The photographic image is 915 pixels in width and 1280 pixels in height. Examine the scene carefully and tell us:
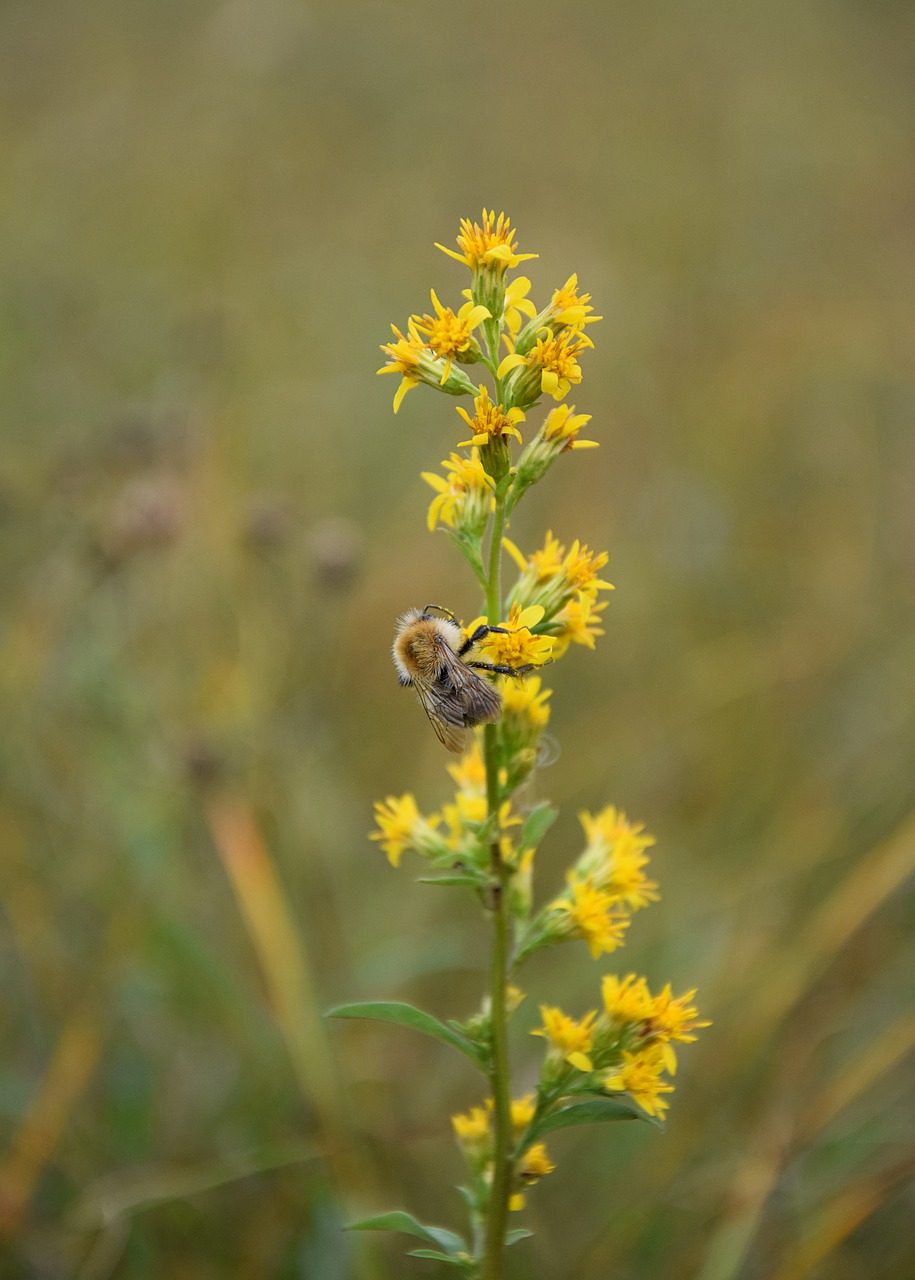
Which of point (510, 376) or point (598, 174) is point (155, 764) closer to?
point (510, 376)

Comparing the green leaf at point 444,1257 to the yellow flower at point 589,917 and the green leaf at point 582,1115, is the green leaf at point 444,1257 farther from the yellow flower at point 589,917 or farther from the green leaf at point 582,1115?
the yellow flower at point 589,917

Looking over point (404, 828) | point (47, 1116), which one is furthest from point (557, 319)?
point (47, 1116)

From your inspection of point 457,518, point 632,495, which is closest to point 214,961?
point 457,518

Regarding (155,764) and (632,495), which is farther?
(632,495)

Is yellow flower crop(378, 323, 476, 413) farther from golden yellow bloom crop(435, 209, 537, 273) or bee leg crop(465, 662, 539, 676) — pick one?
bee leg crop(465, 662, 539, 676)

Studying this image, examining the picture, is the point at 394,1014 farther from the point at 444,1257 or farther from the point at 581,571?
the point at 581,571

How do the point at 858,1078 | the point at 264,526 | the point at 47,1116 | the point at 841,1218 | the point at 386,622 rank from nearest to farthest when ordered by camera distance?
1. the point at 841,1218
2. the point at 858,1078
3. the point at 47,1116
4. the point at 264,526
5. the point at 386,622

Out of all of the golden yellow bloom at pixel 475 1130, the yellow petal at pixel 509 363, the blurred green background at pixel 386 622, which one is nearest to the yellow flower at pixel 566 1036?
the golden yellow bloom at pixel 475 1130
